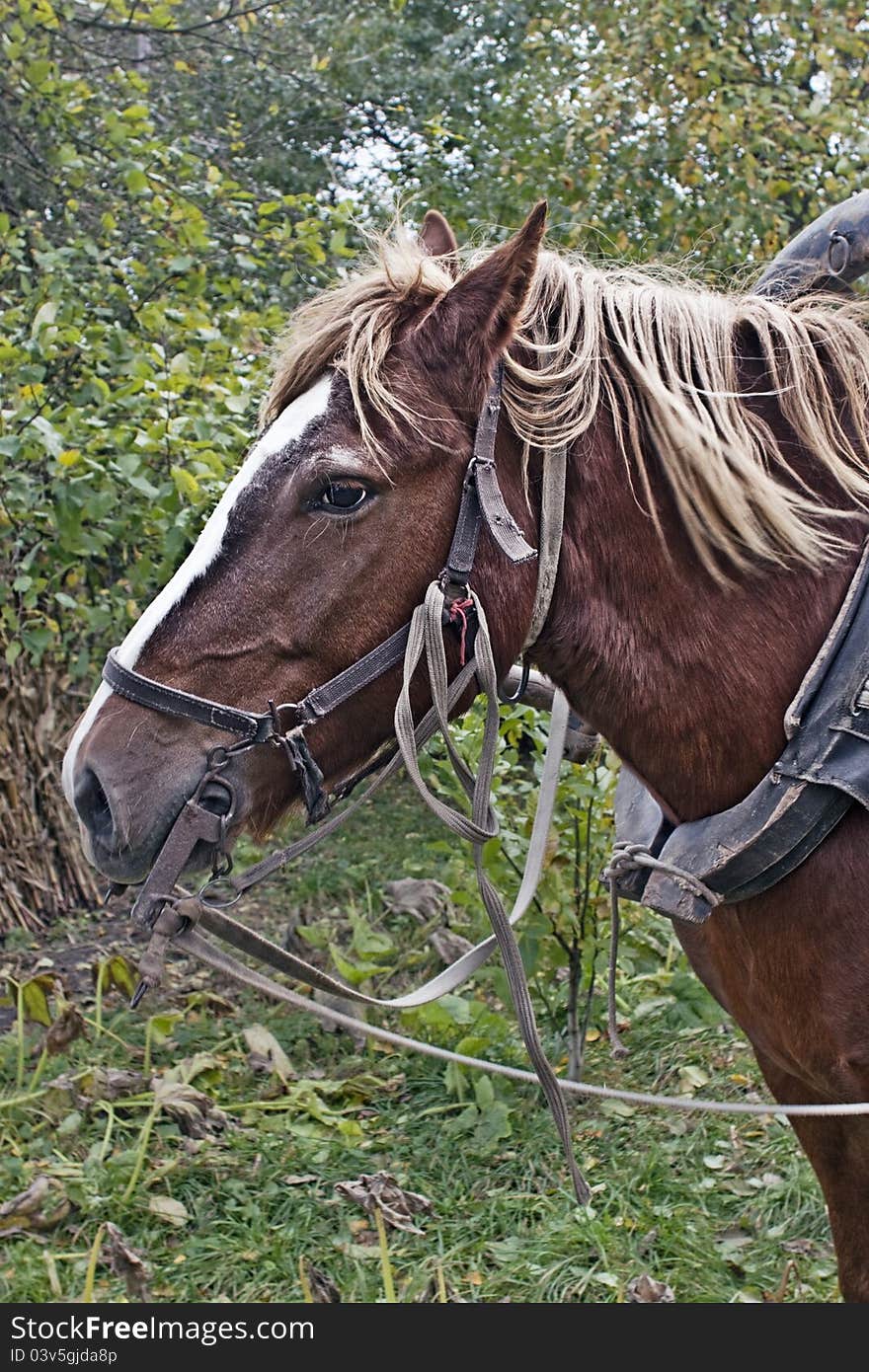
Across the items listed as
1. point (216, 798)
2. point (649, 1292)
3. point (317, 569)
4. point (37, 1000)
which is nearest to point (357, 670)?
point (317, 569)

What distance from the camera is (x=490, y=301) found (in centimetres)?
166

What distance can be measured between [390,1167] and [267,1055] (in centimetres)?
71

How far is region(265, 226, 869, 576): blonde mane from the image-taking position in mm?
1696

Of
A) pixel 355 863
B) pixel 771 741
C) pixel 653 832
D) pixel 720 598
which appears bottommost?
pixel 355 863

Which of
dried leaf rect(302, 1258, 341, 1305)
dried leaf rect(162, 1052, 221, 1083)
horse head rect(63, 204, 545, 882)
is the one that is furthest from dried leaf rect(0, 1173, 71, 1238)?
horse head rect(63, 204, 545, 882)

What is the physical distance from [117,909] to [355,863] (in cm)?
123

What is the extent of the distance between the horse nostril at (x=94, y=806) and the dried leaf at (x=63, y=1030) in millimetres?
2510

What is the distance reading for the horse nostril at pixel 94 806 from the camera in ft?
5.35

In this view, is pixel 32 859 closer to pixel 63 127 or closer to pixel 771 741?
pixel 63 127

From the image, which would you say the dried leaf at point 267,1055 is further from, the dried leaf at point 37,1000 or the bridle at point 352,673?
the bridle at point 352,673

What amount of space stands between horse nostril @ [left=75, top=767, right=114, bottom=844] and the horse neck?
27.9 inches

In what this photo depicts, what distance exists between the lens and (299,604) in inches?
64.7

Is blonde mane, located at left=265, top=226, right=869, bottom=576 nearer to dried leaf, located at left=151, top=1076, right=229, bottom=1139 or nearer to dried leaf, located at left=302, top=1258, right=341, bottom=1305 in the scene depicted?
dried leaf, located at left=302, top=1258, right=341, bottom=1305

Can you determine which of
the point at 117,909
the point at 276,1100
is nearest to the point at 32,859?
the point at 117,909
